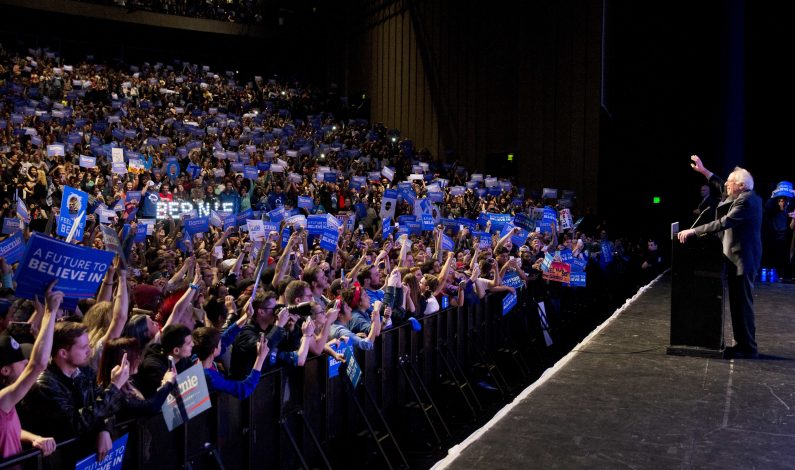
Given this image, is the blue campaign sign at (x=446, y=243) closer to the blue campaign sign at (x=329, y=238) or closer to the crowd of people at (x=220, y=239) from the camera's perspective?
the crowd of people at (x=220, y=239)

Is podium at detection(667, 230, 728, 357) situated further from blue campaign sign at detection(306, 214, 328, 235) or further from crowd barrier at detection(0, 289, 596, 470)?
blue campaign sign at detection(306, 214, 328, 235)

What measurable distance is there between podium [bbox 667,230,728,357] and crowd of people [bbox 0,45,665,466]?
2333mm

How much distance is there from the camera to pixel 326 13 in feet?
102

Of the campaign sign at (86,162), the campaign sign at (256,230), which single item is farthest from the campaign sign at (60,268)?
the campaign sign at (86,162)

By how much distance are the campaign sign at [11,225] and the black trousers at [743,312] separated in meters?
7.00

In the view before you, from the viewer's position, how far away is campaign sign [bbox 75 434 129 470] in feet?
11.4

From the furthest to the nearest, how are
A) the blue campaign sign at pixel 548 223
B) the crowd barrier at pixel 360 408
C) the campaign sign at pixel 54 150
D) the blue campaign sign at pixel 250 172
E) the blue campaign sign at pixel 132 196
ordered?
the blue campaign sign at pixel 250 172 → the blue campaign sign at pixel 548 223 → the campaign sign at pixel 54 150 → the blue campaign sign at pixel 132 196 → the crowd barrier at pixel 360 408

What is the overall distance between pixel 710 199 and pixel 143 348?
499cm

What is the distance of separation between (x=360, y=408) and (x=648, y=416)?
7.40 ft

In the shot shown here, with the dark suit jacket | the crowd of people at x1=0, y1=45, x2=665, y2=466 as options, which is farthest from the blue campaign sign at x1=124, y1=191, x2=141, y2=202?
the dark suit jacket

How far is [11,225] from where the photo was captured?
27.5 feet

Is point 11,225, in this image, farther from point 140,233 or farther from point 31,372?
point 31,372

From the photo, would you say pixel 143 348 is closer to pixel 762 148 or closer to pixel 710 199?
pixel 710 199

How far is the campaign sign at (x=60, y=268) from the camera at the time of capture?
3.92m
